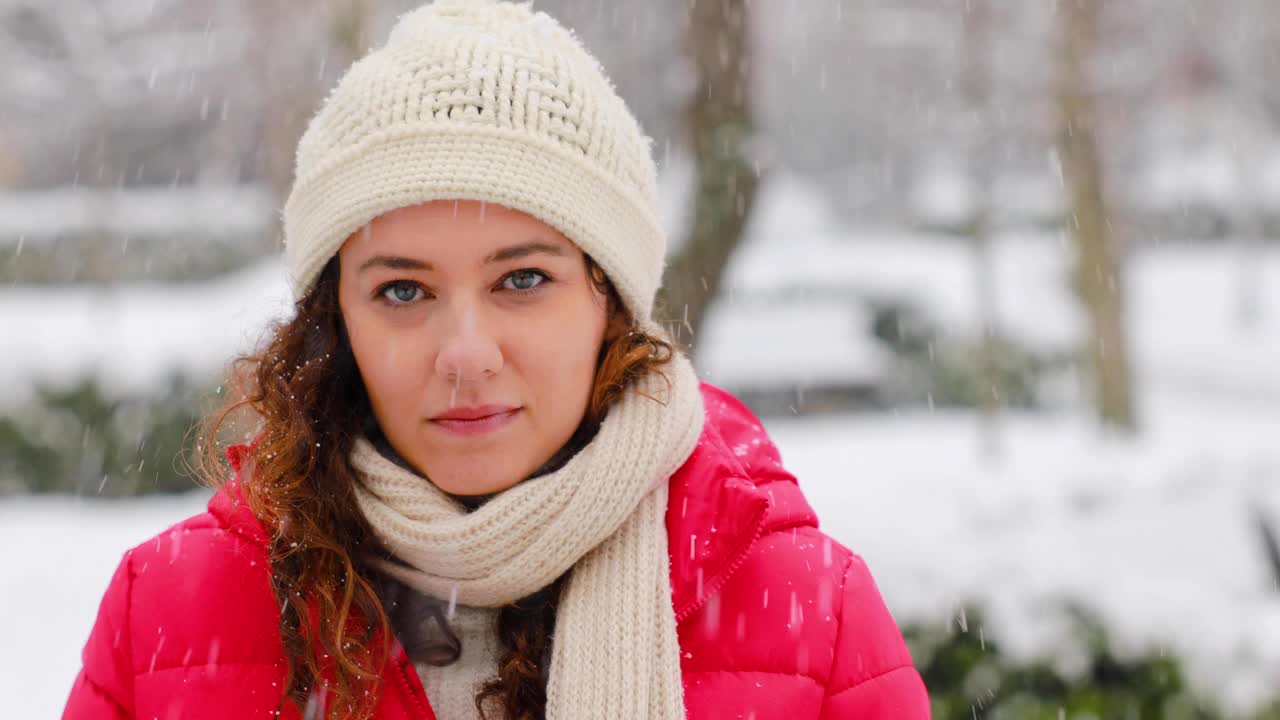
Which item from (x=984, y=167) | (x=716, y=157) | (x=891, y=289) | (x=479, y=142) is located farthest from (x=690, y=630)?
(x=891, y=289)

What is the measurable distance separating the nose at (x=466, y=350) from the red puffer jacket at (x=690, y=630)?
436 millimetres

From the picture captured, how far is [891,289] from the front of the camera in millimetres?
14500

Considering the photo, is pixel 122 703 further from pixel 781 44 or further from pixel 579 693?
pixel 781 44

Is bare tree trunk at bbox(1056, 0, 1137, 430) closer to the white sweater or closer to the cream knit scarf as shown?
the cream knit scarf

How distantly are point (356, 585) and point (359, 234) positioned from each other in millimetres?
557

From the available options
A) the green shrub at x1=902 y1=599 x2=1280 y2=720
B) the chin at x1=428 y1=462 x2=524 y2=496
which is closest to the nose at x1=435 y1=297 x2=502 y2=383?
the chin at x1=428 y1=462 x2=524 y2=496

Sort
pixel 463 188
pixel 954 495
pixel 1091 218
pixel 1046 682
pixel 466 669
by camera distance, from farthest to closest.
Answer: pixel 1091 218
pixel 954 495
pixel 1046 682
pixel 466 669
pixel 463 188

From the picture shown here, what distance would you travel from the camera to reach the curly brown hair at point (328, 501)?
5.81 ft

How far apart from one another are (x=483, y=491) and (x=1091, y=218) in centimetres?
A: 893

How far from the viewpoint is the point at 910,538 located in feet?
14.1

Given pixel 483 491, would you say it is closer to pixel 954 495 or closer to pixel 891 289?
pixel 954 495

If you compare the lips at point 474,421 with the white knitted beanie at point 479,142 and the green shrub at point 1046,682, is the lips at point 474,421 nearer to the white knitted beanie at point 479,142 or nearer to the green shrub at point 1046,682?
the white knitted beanie at point 479,142

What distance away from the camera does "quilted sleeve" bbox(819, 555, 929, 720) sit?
183cm

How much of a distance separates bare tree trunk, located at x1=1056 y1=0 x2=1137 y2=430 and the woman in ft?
27.4
